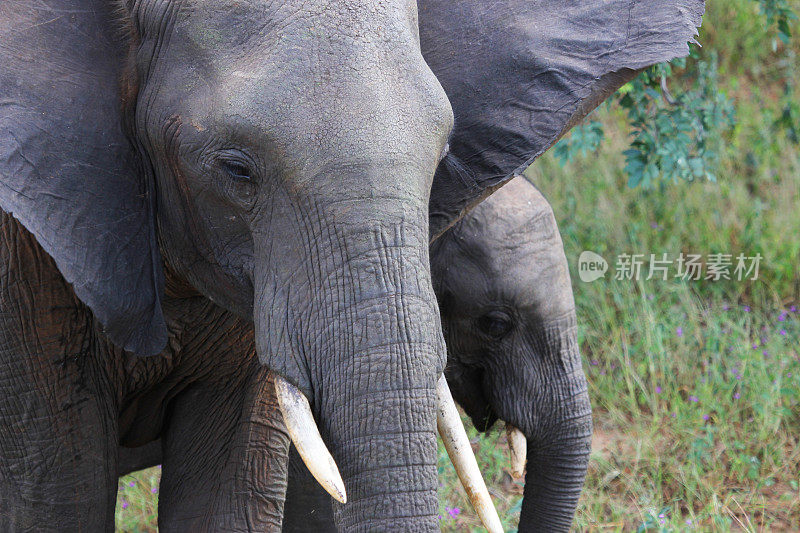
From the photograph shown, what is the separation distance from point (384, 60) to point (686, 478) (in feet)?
9.51

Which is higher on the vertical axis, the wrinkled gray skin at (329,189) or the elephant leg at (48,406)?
the wrinkled gray skin at (329,189)

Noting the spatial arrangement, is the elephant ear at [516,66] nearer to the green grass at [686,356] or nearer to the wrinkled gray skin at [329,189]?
the wrinkled gray skin at [329,189]

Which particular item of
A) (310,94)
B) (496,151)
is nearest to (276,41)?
(310,94)

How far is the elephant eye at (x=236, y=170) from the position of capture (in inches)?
87.7

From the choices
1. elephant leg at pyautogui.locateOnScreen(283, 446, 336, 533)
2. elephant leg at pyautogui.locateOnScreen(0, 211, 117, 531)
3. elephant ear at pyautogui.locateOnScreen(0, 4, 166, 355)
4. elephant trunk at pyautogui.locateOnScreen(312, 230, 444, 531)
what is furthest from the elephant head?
elephant trunk at pyautogui.locateOnScreen(312, 230, 444, 531)

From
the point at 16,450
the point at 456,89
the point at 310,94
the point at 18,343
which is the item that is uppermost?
the point at 310,94

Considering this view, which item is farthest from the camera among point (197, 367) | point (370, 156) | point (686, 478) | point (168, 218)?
point (686, 478)

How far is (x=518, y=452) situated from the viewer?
361cm

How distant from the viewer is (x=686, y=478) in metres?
4.57

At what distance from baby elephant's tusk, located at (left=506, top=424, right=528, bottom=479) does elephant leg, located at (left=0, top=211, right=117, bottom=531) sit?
125 centimetres

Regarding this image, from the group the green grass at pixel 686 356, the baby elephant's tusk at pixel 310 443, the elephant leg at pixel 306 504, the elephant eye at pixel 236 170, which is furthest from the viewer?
the green grass at pixel 686 356

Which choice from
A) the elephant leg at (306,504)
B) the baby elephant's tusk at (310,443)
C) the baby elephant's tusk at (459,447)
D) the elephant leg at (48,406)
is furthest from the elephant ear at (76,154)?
the elephant leg at (306,504)

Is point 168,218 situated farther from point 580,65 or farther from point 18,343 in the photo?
point 580,65

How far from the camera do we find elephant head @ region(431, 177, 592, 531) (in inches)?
140
